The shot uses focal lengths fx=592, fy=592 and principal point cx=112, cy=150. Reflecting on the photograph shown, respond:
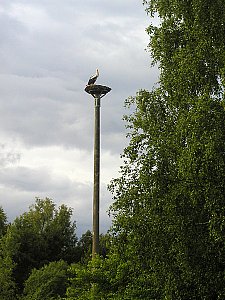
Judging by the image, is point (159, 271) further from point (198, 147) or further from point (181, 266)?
point (198, 147)

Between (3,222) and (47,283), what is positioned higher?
(3,222)

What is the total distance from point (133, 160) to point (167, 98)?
1993 mm

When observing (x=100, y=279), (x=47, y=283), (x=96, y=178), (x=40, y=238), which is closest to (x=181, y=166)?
(x=96, y=178)

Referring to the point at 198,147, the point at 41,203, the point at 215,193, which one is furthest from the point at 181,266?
the point at 41,203

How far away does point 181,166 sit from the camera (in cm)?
1398

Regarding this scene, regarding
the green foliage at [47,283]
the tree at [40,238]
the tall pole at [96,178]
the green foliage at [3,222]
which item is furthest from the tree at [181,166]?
the green foliage at [3,222]

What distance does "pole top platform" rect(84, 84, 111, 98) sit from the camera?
1962cm

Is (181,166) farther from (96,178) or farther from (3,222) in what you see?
(3,222)

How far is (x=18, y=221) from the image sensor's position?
161ft

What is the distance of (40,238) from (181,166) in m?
36.5

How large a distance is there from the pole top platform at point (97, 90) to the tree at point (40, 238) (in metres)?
25.2

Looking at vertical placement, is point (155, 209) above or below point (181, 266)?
above

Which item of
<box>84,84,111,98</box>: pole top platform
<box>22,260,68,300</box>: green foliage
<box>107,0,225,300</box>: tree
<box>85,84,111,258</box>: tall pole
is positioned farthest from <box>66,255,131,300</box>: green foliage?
<box>22,260,68,300</box>: green foliage

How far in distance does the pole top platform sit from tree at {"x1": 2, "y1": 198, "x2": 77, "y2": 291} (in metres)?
25.2
